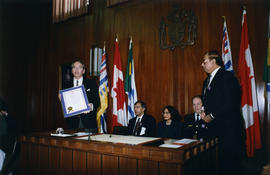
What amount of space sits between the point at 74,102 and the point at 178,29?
3011 millimetres

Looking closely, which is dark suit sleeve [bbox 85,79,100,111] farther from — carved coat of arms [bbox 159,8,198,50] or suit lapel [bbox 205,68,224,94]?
carved coat of arms [bbox 159,8,198,50]

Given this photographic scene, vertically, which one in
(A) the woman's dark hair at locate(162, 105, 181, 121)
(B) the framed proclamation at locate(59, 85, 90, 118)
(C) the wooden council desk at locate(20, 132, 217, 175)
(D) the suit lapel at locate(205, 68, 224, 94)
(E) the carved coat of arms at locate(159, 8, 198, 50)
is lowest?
(C) the wooden council desk at locate(20, 132, 217, 175)

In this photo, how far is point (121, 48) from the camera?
218 inches

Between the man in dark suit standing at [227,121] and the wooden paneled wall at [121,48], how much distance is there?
1538mm

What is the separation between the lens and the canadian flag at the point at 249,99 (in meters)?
3.57

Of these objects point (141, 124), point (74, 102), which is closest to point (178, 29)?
point (141, 124)

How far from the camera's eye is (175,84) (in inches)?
187

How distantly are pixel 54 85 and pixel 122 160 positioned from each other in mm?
5411

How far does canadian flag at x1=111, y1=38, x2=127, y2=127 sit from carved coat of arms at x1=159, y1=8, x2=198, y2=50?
44.5 inches

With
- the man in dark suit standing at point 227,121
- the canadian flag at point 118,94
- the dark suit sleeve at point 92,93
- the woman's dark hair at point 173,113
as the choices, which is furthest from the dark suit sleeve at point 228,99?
the canadian flag at point 118,94

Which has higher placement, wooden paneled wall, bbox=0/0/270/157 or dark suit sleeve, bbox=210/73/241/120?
wooden paneled wall, bbox=0/0/270/157

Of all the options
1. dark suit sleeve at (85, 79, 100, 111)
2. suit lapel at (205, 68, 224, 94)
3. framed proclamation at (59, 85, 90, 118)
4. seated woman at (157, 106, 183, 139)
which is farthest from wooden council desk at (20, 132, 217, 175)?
seated woman at (157, 106, 183, 139)

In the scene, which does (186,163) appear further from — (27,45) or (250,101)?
(27,45)

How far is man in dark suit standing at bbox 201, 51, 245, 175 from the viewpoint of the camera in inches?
99.9
